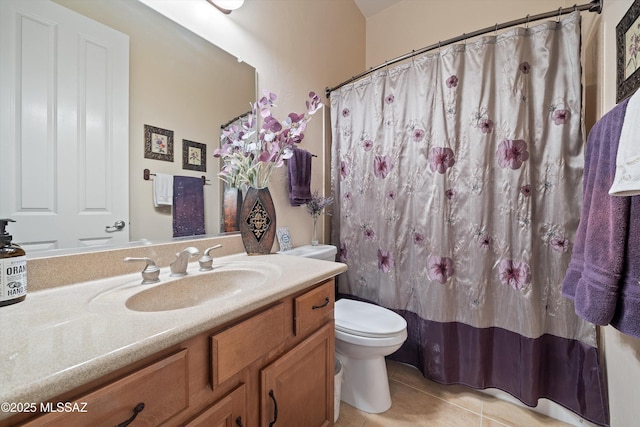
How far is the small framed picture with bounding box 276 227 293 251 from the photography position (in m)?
1.48

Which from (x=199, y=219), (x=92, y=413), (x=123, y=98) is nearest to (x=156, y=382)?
(x=92, y=413)

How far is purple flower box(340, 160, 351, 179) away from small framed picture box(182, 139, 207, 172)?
1.03m

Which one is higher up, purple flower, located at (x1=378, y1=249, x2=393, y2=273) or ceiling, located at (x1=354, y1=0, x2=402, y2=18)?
ceiling, located at (x1=354, y1=0, x2=402, y2=18)

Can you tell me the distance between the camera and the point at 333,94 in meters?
1.90

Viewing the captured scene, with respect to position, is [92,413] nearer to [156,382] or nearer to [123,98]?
[156,382]

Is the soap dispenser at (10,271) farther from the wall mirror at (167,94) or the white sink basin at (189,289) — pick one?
the wall mirror at (167,94)

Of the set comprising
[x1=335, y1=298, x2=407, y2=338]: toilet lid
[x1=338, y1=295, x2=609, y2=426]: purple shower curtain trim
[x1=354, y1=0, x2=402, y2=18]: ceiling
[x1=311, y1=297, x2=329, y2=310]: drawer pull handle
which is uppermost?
[x1=354, y1=0, x2=402, y2=18]: ceiling

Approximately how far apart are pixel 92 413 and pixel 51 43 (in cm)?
98

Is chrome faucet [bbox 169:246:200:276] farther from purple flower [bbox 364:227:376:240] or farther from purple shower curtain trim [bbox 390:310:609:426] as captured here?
purple shower curtain trim [bbox 390:310:609:426]

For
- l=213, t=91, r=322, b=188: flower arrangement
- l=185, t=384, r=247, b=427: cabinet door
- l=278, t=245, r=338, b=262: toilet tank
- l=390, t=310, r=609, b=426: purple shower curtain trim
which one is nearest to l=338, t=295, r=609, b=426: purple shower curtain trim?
l=390, t=310, r=609, b=426: purple shower curtain trim

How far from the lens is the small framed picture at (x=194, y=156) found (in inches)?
41.0

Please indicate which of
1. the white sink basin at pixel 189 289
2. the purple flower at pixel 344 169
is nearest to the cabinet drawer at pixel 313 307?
the white sink basin at pixel 189 289

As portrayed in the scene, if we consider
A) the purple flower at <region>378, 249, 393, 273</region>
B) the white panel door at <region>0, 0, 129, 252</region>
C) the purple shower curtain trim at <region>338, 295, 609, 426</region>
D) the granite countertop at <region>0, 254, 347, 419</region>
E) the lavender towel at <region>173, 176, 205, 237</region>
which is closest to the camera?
the granite countertop at <region>0, 254, 347, 419</region>

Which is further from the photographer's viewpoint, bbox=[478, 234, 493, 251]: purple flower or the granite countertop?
bbox=[478, 234, 493, 251]: purple flower
